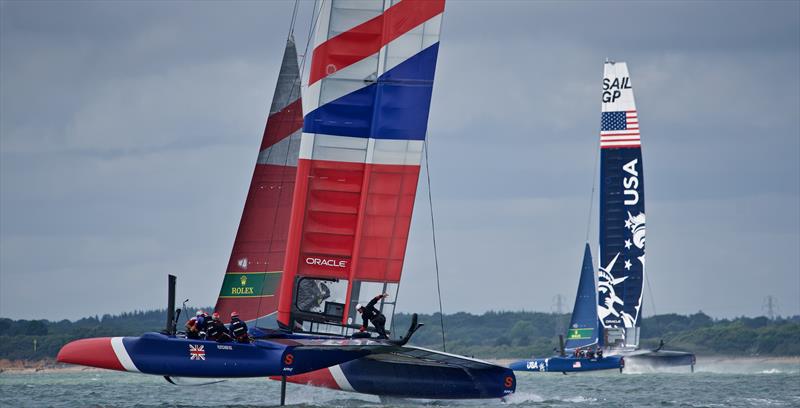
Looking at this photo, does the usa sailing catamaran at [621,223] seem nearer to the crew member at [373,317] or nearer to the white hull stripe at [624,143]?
the white hull stripe at [624,143]

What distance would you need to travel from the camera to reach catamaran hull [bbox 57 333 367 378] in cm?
2280

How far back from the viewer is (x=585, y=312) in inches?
2114

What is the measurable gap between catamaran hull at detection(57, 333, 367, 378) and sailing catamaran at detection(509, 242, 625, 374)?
2880 cm

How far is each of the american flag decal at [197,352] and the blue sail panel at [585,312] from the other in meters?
32.0

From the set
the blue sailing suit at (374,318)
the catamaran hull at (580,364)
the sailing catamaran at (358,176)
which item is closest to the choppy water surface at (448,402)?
the sailing catamaran at (358,176)

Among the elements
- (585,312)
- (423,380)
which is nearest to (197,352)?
(423,380)

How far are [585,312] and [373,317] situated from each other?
30.4 m

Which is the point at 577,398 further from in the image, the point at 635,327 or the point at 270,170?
the point at 635,327

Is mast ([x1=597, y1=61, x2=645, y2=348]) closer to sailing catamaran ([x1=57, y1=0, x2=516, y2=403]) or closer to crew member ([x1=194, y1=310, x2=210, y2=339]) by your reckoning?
sailing catamaran ([x1=57, y1=0, x2=516, y2=403])

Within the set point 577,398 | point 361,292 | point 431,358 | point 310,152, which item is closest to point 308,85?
point 310,152

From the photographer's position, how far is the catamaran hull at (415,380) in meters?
24.3

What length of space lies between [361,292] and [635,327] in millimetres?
30264

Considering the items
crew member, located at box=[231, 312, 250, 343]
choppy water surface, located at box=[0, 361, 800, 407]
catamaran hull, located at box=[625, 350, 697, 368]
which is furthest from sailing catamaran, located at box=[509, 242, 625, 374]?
crew member, located at box=[231, 312, 250, 343]

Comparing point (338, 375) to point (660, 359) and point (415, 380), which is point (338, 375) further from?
point (660, 359)
